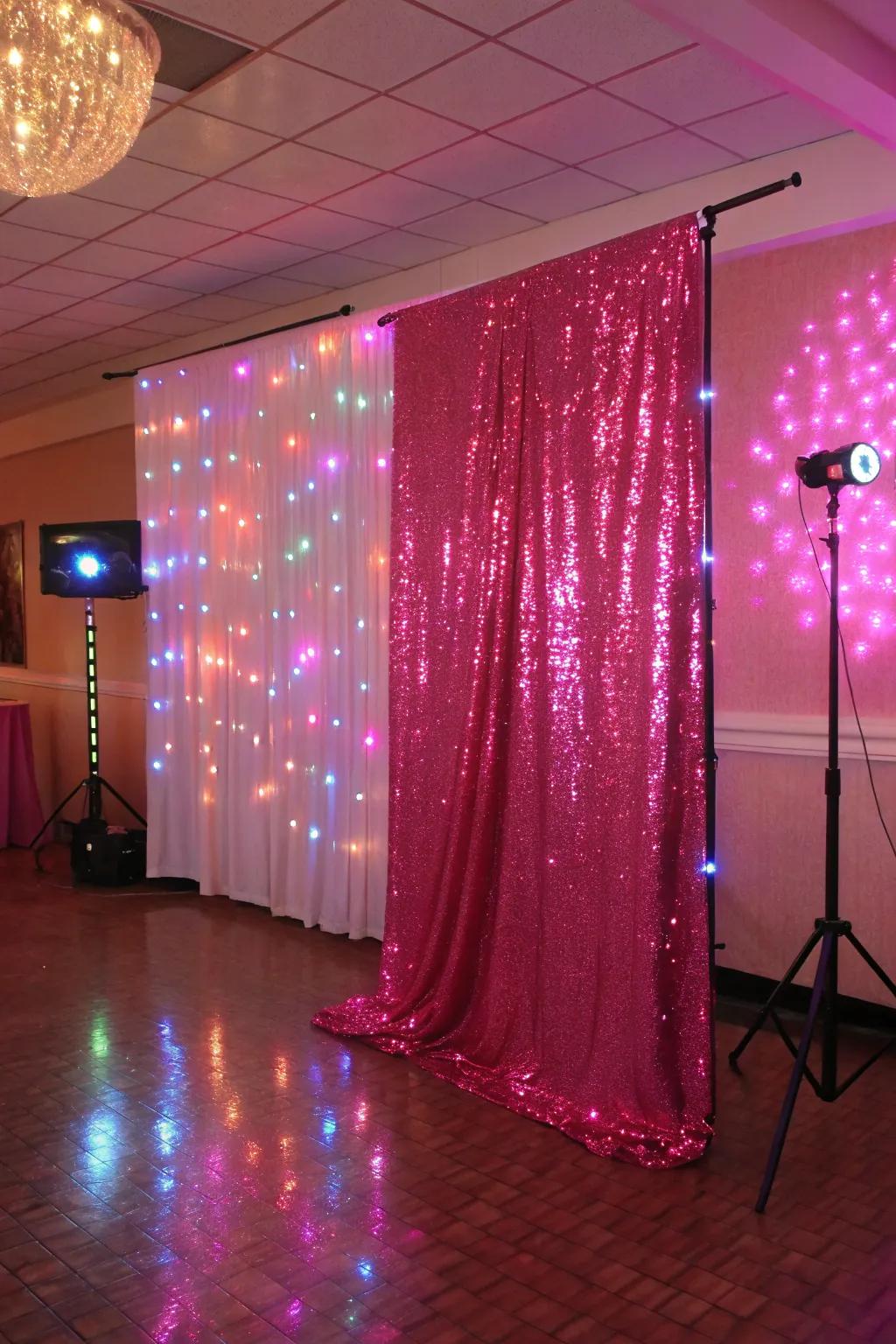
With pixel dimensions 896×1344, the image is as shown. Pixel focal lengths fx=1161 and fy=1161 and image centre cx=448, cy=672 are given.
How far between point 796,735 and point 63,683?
5.69m

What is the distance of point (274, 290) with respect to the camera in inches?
219

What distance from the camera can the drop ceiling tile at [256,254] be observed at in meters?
4.82

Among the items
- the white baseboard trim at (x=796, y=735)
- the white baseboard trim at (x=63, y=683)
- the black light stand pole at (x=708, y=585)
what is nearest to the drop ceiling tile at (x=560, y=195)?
the black light stand pole at (x=708, y=585)

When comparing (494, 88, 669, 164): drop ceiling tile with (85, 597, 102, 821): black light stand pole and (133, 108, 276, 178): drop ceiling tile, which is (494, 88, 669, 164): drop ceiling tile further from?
(85, 597, 102, 821): black light stand pole

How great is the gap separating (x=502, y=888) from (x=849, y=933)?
3.63 feet

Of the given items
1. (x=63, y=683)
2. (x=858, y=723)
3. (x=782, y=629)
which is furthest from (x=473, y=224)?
(x=63, y=683)

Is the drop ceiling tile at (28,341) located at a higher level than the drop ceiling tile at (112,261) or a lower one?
higher

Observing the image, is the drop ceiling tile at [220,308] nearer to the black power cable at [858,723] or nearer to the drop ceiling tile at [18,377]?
the drop ceiling tile at [18,377]

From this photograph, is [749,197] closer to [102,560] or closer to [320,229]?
[320,229]

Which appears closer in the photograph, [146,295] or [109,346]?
[146,295]

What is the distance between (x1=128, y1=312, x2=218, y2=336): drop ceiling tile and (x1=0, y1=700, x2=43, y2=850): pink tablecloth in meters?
2.56

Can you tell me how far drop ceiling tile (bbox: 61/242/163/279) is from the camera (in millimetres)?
4910

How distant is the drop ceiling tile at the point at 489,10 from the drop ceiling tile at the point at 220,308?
2892mm

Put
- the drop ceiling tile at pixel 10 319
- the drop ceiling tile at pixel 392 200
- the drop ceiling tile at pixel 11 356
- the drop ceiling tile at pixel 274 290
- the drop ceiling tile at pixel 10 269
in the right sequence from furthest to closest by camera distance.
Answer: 1. the drop ceiling tile at pixel 11 356
2. the drop ceiling tile at pixel 10 319
3. the drop ceiling tile at pixel 274 290
4. the drop ceiling tile at pixel 10 269
5. the drop ceiling tile at pixel 392 200
